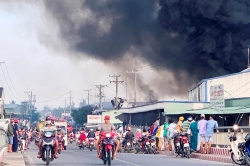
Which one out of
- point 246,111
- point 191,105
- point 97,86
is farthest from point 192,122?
point 97,86

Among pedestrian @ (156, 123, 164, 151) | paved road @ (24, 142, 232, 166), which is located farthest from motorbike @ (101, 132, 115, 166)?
pedestrian @ (156, 123, 164, 151)

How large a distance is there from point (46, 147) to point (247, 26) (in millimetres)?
40472

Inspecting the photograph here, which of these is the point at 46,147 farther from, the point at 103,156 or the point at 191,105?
the point at 191,105

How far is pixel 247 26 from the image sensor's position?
55.3 metres

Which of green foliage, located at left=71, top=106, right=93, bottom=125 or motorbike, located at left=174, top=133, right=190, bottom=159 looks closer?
motorbike, located at left=174, top=133, right=190, bottom=159

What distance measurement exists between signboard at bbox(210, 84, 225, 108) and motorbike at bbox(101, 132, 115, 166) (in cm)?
2589

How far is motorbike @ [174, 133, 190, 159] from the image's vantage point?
78.4 ft

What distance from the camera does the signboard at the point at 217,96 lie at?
43.6 meters

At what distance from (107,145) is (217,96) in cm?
2913

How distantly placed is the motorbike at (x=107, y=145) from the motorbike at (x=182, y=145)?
6301mm

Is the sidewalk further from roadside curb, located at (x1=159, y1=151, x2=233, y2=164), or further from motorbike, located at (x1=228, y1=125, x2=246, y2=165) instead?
roadside curb, located at (x1=159, y1=151, x2=233, y2=164)

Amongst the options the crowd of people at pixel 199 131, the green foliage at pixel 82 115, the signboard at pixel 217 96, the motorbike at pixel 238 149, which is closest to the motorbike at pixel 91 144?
the signboard at pixel 217 96

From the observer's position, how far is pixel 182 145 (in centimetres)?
2419

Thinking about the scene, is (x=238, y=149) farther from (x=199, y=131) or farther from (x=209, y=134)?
(x=199, y=131)
